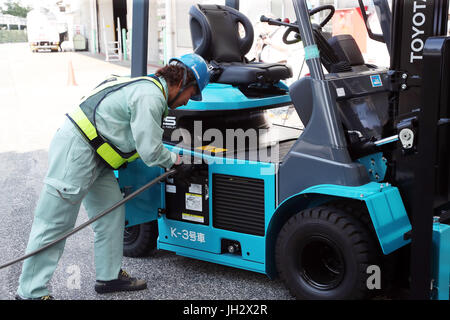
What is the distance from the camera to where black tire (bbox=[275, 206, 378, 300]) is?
3.10 meters

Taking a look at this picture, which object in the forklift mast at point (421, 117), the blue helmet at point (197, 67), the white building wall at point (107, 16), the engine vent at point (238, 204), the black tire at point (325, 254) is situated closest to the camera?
the forklift mast at point (421, 117)

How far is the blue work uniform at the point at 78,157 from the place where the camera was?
3.30 meters

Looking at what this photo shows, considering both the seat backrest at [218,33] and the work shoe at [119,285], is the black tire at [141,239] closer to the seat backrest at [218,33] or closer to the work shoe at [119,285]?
the work shoe at [119,285]

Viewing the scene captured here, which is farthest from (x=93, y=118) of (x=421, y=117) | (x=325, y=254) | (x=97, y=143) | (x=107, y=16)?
(x=107, y=16)

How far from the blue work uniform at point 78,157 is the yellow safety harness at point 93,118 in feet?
0.10

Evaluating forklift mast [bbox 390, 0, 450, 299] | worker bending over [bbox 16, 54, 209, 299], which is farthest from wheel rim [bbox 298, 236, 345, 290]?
worker bending over [bbox 16, 54, 209, 299]

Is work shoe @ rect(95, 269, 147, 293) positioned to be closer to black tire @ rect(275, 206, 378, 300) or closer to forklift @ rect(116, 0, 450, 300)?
forklift @ rect(116, 0, 450, 300)

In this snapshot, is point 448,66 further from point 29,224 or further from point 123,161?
point 29,224

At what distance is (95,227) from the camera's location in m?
3.72

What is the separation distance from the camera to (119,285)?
3.76 metres

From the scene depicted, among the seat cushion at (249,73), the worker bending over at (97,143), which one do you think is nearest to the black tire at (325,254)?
the worker bending over at (97,143)

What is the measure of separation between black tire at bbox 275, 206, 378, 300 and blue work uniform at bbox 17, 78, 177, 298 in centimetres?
93

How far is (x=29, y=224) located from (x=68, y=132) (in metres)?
2.16
